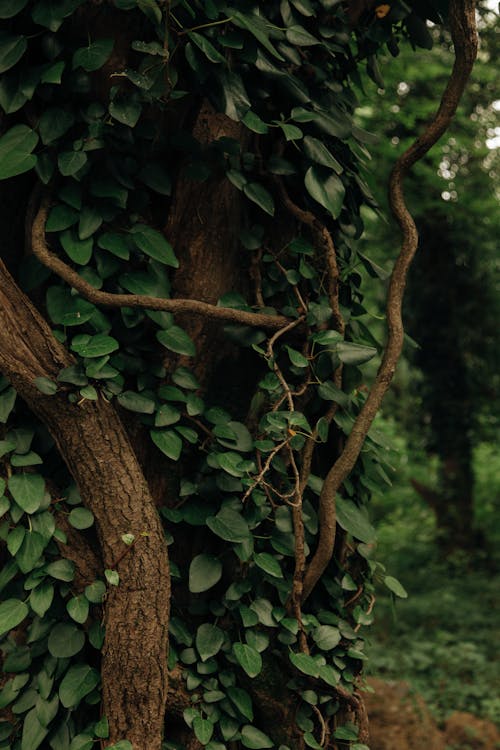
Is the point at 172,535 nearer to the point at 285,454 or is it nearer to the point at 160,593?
the point at 160,593

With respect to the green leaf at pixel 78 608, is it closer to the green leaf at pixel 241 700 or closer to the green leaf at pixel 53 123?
the green leaf at pixel 241 700

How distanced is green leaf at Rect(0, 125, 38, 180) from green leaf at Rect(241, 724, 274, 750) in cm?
137

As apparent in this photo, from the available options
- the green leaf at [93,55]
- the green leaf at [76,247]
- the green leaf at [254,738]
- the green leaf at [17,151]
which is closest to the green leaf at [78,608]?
the green leaf at [254,738]

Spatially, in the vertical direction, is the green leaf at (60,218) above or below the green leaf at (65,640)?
above

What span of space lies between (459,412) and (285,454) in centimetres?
597

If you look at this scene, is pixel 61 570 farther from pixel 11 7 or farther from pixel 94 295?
pixel 11 7

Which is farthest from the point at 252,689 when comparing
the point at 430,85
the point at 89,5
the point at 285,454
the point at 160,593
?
the point at 430,85

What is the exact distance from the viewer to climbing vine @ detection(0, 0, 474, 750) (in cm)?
159

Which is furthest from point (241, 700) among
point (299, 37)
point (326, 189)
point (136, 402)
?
point (299, 37)

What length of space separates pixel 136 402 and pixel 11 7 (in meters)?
0.88

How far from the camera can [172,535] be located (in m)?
1.77

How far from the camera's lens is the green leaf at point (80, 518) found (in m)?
1.62

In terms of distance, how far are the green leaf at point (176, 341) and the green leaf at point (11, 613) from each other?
25.6 inches

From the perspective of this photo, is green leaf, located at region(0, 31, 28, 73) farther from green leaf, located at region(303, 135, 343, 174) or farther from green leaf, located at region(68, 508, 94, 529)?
green leaf, located at region(68, 508, 94, 529)
